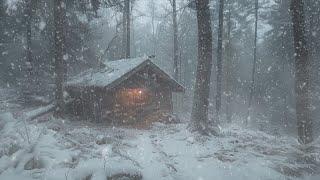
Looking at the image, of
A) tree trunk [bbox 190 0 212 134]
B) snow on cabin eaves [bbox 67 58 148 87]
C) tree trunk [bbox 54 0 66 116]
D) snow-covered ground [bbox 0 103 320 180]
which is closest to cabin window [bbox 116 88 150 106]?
snow on cabin eaves [bbox 67 58 148 87]

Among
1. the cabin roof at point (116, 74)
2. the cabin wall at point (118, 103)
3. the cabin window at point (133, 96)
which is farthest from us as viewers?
the cabin window at point (133, 96)

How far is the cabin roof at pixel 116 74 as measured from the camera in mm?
20909

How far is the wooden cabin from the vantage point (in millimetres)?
21875

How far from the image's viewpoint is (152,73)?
23.8 meters

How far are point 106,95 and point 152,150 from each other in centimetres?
916

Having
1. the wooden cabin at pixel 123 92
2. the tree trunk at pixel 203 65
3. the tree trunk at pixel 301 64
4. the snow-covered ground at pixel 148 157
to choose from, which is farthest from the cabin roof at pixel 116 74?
the tree trunk at pixel 301 64

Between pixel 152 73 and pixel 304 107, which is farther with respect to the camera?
pixel 152 73

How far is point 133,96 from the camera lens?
2306cm

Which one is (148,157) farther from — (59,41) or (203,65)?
(59,41)

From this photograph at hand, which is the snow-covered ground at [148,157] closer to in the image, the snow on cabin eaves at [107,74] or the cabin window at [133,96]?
the snow on cabin eaves at [107,74]

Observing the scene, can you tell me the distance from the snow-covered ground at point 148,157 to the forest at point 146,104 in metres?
0.04

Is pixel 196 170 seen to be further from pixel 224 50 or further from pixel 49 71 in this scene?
pixel 224 50

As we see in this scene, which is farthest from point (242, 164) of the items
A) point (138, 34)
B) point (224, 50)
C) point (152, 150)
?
point (138, 34)

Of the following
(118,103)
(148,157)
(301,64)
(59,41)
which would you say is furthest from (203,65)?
(59,41)
